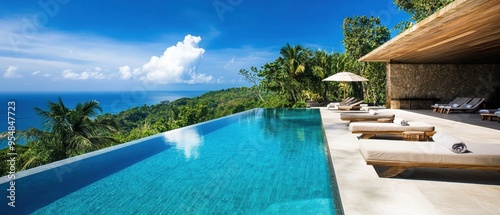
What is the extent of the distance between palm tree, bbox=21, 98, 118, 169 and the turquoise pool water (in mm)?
3365

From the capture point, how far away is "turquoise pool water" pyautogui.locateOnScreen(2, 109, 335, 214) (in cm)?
360

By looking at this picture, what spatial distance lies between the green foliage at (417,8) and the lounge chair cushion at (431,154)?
14.6 m

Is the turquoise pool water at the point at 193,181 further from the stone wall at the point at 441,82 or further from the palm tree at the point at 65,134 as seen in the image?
the stone wall at the point at 441,82

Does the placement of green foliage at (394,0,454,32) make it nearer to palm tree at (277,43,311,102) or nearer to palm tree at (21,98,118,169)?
palm tree at (277,43,311,102)

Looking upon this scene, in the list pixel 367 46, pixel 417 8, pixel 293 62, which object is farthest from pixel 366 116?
pixel 367 46

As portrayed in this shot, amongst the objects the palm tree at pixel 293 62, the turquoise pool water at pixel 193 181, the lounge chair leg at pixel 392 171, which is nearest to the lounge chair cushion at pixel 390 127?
the turquoise pool water at pixel 193 181

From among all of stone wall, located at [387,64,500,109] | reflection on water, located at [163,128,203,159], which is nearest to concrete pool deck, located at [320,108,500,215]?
reflection on water, located at [163,128,203,159]

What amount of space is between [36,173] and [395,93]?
13866 mm

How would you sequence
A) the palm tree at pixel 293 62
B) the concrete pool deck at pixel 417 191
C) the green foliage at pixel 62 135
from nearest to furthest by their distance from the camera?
the concrete pool deck at pixel 417 191 < the green foliage at pixel 62 135 < the palm tree at pixel 293 62

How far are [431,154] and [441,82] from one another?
40.5 feet

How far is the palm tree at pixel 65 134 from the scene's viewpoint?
860cm

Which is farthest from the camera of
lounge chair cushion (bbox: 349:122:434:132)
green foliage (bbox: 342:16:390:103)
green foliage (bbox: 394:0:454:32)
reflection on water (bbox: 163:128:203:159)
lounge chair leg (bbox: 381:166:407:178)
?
green foliage (bbox: 342:16:390:103)

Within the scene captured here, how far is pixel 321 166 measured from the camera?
205 inches

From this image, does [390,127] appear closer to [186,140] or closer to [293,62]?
[186,140]
